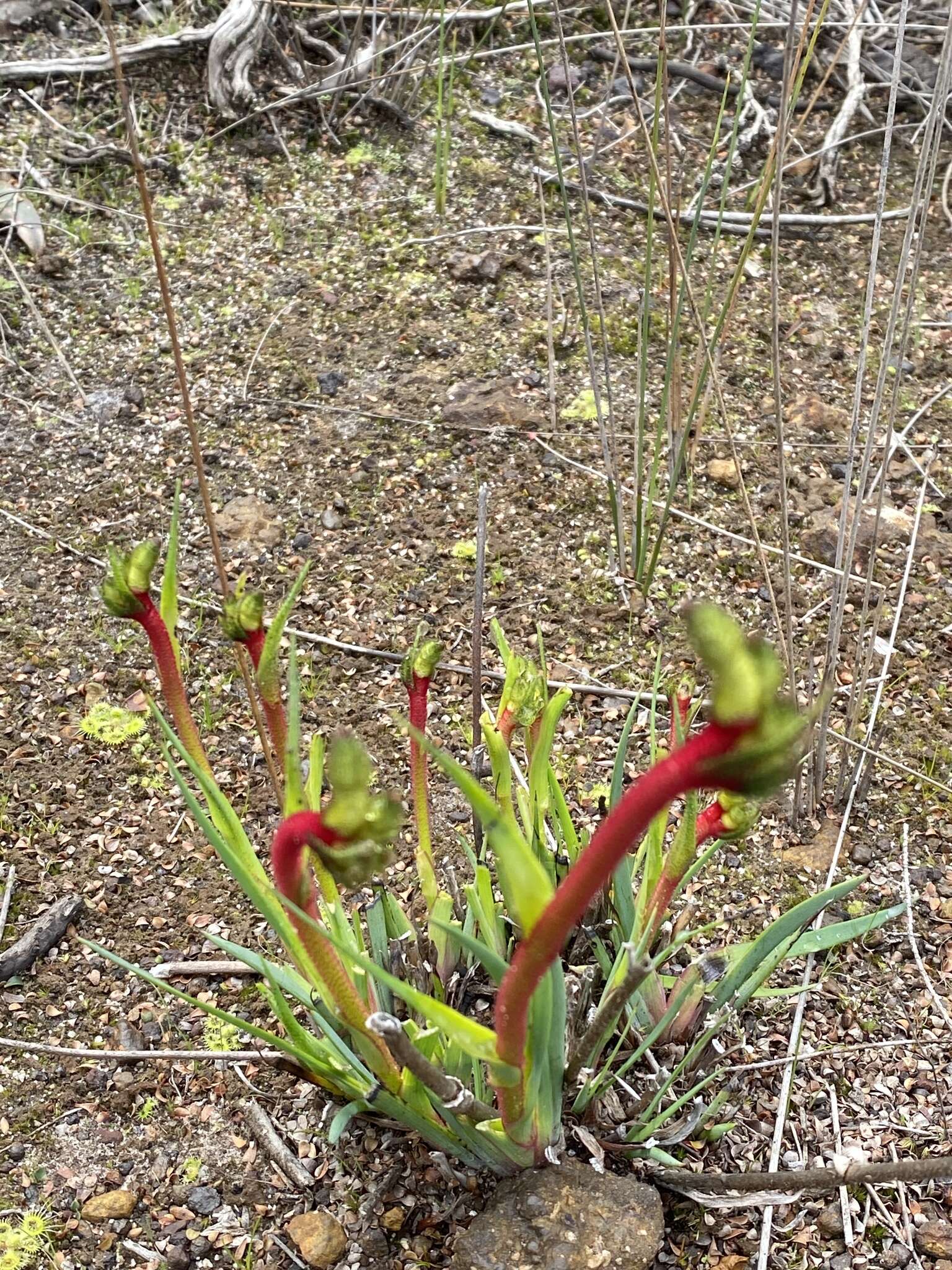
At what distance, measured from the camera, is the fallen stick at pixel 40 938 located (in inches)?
60.5

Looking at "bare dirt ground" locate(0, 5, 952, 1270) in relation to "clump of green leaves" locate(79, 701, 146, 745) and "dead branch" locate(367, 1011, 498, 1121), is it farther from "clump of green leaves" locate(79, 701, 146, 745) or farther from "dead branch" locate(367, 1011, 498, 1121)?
"dead branch" locate(367, 1011, 498, 1121)

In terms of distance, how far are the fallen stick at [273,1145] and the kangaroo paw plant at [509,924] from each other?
0.09 metres

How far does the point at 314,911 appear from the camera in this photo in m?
1.11

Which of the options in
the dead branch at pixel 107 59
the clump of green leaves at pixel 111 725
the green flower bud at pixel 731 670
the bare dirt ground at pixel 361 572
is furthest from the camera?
the dead branch at pixel 107 59

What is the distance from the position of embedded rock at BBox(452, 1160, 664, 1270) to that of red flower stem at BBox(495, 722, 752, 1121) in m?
0.46

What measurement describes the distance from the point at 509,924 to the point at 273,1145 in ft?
1.27

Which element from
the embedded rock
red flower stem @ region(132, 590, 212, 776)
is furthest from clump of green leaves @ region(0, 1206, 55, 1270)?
red flower stem @ region(132, 590, 212, 776)

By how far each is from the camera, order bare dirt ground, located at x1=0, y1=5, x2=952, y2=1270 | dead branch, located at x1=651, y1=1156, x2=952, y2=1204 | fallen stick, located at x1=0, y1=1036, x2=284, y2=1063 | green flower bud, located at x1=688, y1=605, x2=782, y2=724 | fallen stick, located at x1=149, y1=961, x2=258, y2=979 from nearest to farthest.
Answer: green flower bud, located at x1=688, y1=605, x2=782, y2=724
dead branch, located at x1=651, y1=1156, x2=952, y2=1204
fallen stick, located at x1=0, y1=1036, x2=284, y2=1063
bare dirt ground, located at x1=0, y1=5, x2=952, y2=1270
fallen stick, located at x1=149, y1=961, x2=258, y2=979

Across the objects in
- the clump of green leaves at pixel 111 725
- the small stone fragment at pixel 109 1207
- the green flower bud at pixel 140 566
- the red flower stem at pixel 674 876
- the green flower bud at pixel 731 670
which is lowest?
the small stone fragment at pixel 109 1207

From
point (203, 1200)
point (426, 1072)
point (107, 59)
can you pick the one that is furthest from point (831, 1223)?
point (107, 59)

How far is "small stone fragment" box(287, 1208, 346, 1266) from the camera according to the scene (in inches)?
48.9

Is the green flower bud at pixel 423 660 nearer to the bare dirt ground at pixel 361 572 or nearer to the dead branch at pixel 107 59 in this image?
the bare dirt ground at pixel 361 572

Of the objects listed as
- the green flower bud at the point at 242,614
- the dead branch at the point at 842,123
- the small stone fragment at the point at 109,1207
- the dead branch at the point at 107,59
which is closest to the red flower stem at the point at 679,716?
the green flower bud at the point at 242,614

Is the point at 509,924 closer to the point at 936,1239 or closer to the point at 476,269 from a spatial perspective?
the point at 936,1239
